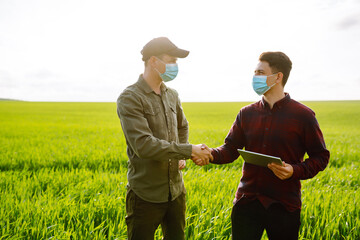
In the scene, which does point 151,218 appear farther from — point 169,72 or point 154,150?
point 169,72

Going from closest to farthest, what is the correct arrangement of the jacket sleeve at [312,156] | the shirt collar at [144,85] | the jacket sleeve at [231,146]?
the jacket sleeve at [312,156] < the shirt collar at [144,85] < the jacket sleeve at [231,146]

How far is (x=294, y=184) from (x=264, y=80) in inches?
39.1

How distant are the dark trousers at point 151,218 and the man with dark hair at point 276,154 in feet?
1.86

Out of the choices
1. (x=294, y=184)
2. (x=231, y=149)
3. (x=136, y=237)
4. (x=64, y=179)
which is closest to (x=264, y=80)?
(x=231, y=149)

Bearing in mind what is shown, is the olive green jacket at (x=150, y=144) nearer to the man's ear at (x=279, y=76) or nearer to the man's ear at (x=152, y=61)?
the man's ear at (x=152, y=61)

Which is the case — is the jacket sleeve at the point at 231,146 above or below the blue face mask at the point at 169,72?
below

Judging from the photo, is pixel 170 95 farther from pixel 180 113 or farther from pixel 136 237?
pixel 136 237

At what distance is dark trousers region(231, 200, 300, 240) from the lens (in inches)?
88.4

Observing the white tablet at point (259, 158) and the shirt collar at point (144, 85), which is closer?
the white tablet at point (259, 158)

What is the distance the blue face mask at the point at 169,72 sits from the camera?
261 centimetres

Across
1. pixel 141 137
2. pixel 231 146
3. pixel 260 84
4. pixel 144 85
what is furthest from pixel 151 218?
pixel 260 84

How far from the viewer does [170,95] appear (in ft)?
9.34

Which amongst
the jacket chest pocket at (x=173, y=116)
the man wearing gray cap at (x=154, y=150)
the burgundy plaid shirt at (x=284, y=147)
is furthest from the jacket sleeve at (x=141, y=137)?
the burgundy plaid shirt at (x=284, y=147)

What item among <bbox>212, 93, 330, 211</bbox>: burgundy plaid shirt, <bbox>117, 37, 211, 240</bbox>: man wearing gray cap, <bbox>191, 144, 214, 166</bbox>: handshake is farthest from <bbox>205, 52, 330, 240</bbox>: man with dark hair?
<bbox>117, 37, 211, 240</bbox>: man wearing gray cap
